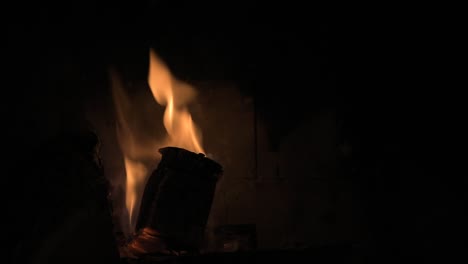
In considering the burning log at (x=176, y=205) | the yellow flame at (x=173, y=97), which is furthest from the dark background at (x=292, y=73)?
the burning log at (x=176, y=205)

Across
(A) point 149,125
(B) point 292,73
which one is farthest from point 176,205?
(B) point 292,73

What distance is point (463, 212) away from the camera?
3049mm

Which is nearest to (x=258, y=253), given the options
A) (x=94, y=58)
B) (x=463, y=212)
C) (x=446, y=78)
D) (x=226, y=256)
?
(x=226, y=256)

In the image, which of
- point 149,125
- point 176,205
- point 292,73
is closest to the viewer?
point 176,205

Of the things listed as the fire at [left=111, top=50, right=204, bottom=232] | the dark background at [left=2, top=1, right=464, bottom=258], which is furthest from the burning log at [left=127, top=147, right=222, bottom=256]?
the dark background at [left=2, top=1, right=464, bottom=258]

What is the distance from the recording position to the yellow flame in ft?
9.30

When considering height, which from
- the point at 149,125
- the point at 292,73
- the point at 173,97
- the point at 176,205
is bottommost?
the point at 176,205

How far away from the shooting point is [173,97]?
2877mm

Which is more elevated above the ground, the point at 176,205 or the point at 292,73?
the point at 292,73

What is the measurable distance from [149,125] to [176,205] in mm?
967

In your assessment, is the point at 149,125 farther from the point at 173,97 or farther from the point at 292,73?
the point at 292,73

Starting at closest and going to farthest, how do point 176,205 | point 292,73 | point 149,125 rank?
point 176,205 < point 149,125 < point 292,73

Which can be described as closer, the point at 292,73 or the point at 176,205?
the point at 176,205

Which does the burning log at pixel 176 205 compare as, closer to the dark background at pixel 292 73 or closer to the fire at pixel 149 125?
→ the fire at pixel 149 125
